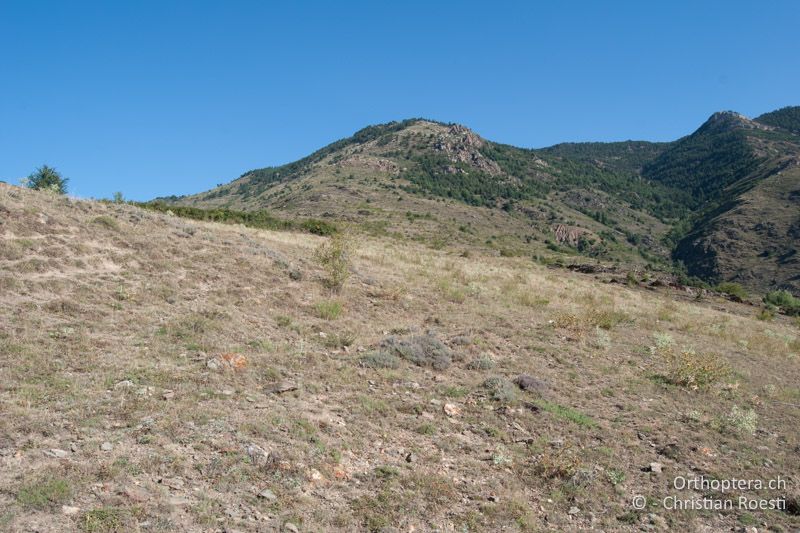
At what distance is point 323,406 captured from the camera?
8.06m

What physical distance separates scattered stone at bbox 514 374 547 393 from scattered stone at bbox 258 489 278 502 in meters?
6.06

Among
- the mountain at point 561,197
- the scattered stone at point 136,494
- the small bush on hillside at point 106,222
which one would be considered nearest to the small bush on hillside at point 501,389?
the scattered stone at point 136,494

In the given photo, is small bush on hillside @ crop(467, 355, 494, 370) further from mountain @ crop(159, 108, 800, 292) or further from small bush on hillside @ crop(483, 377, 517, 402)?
mountain @ crop(159, 108, 800, 292)

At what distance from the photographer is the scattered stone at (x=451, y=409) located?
856 cm

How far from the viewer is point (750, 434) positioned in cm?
899

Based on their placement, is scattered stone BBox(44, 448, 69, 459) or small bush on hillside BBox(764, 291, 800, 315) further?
small bush on hillside BBox(764, 291, 800, 315)

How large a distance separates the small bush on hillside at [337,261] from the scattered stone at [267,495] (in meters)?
10.3

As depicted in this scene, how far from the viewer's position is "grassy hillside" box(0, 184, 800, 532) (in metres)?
5.53

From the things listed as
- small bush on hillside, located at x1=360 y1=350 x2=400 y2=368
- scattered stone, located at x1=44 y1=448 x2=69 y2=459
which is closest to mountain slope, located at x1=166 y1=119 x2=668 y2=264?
small bush on hillside, located at x1=360 y1=350 x2=400 y2=368

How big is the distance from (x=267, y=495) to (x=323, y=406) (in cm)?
254

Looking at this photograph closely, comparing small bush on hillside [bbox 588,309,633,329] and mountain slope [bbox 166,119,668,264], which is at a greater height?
mountain slope [bbox 166,119,668,264]

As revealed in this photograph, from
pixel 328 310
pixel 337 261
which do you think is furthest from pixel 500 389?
pixel 337 261

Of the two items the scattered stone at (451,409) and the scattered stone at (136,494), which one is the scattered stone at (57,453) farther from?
the scattered stone at (451,409)

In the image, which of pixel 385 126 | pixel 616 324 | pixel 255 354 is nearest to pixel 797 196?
pixel 616 324
